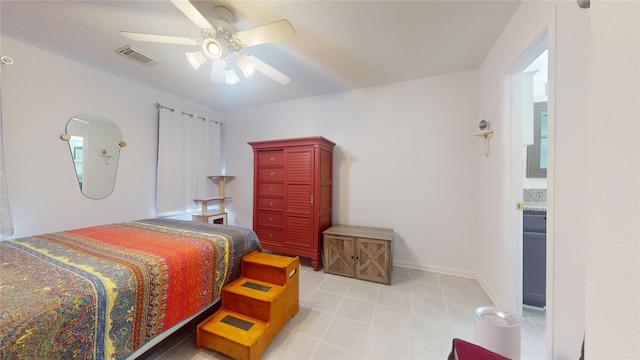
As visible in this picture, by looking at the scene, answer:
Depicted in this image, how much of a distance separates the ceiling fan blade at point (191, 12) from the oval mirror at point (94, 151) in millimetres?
2123

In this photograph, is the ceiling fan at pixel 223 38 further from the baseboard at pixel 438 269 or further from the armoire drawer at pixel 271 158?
the baseboard at pixel 438 269

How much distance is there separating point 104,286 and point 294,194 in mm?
1963

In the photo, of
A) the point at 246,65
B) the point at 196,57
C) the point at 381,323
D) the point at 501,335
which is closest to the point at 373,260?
the point at 381,323

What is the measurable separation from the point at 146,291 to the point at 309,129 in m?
2.68

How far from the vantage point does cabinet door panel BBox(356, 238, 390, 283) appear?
2.32 meters

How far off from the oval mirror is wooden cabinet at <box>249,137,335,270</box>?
5.59 ft

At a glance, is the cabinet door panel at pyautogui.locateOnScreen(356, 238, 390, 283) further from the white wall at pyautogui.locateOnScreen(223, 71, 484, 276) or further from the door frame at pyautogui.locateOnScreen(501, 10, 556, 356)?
the door frame at pyautogui.locateOnScreen(501, 10, 556, 356)

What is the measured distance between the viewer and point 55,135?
215 cm

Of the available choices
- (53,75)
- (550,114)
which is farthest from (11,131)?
(550,114)

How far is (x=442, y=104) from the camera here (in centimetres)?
259

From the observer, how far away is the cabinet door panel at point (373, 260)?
2318mm

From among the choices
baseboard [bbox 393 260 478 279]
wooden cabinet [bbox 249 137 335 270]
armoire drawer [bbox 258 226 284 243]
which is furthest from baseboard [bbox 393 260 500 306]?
armoire drawer [bbox 258 226 284 243]

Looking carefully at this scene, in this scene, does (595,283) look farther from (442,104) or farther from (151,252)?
(442,104)

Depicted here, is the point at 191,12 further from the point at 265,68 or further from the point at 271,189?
the point at 271,189
